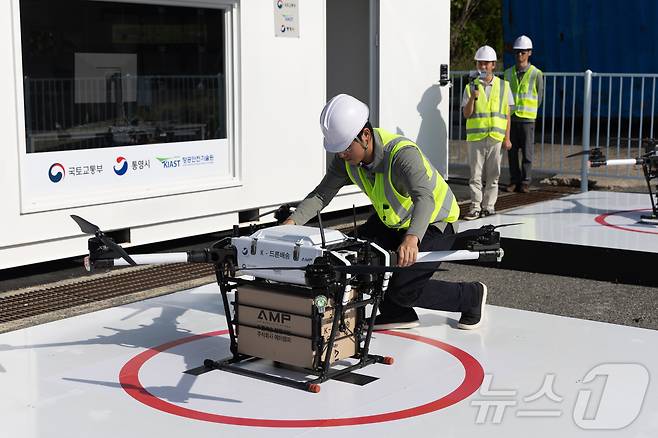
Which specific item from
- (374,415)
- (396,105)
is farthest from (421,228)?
(396,105)

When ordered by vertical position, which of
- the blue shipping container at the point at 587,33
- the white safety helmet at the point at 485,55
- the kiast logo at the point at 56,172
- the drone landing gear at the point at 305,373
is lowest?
the drone landing gear at the point at 305,373

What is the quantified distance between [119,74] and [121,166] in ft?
2.57

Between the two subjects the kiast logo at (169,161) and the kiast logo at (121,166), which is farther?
the kiast logo at (169,161)

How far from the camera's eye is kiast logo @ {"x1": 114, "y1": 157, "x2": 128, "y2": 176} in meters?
8.34

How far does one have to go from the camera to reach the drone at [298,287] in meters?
4.76

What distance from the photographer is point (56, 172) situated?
7.85 metres

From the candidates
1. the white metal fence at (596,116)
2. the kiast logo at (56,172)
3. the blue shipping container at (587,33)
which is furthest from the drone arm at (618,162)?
the blue shipping container at (587,33)

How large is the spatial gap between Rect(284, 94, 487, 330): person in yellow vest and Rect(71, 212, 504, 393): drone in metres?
0.28

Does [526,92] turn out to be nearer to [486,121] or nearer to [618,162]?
[486,121]

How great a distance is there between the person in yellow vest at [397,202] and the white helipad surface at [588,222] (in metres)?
2.63

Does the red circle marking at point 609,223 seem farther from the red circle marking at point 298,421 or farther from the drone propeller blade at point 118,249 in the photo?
the drone propeller blade at point 118,249

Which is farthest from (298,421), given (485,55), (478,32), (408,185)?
(478,32)

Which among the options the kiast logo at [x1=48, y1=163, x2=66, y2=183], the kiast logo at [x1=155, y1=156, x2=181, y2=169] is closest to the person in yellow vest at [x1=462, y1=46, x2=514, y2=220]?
the kiast logo at [x1=155, y1=156, x2=181, y2=169]

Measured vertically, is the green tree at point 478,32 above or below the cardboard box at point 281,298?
above
